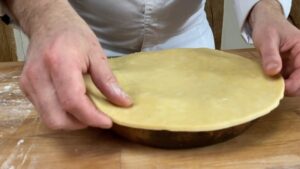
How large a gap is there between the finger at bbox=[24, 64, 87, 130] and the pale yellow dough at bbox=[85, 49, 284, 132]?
1.8 inches

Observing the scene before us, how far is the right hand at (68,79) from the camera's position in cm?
54

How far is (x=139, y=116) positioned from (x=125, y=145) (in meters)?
0.08

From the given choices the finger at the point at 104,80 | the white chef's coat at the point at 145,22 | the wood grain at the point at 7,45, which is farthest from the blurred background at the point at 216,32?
the finger at the point at 104,80

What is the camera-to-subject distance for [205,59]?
75cm

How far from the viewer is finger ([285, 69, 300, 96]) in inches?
26.3

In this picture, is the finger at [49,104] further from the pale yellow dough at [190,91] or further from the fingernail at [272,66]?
the fingernail at [272,66]

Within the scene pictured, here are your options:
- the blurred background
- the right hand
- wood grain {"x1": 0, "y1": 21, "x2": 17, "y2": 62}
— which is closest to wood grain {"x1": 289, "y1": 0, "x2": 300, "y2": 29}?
the blurred background

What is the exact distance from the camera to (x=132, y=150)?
617 millimetres

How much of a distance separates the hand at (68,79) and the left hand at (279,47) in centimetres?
23

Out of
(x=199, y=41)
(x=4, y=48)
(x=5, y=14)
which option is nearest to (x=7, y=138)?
(x=5, y=14)

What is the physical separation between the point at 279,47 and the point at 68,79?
350 millimetres

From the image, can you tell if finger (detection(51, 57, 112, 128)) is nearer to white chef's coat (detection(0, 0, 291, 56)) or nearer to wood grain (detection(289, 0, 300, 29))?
white chef's coat (detection(0, 0, 291, 56))

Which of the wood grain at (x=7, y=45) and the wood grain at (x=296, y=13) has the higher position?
the wood grain at (x=7, y=45)

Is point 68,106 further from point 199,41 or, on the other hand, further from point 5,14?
point 199,41
